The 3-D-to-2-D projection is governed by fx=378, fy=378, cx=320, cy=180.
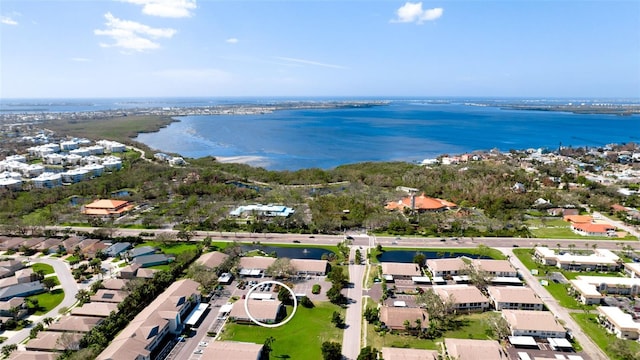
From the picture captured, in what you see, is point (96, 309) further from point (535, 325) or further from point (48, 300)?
point (535, 325)

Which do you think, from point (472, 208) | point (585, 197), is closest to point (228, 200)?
point (472, 208)

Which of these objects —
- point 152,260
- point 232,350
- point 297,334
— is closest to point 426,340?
point 297,334

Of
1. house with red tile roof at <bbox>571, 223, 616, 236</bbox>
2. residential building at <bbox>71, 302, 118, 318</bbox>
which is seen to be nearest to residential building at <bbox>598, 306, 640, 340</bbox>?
house with red tile roof at <bbox>571, 223, 616, 236</bbox>

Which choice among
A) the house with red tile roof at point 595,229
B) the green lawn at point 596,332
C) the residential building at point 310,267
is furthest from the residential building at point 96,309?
the house with red tile roof at point 595,229

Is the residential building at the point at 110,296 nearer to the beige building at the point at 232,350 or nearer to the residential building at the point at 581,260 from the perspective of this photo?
the beige building at the point at 232,350

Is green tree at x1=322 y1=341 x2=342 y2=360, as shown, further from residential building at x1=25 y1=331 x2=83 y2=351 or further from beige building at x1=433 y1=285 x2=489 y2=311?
residential building at x1=25 y1=331 x2=83 y2=351

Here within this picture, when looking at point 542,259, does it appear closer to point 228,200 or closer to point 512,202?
point 512,202
